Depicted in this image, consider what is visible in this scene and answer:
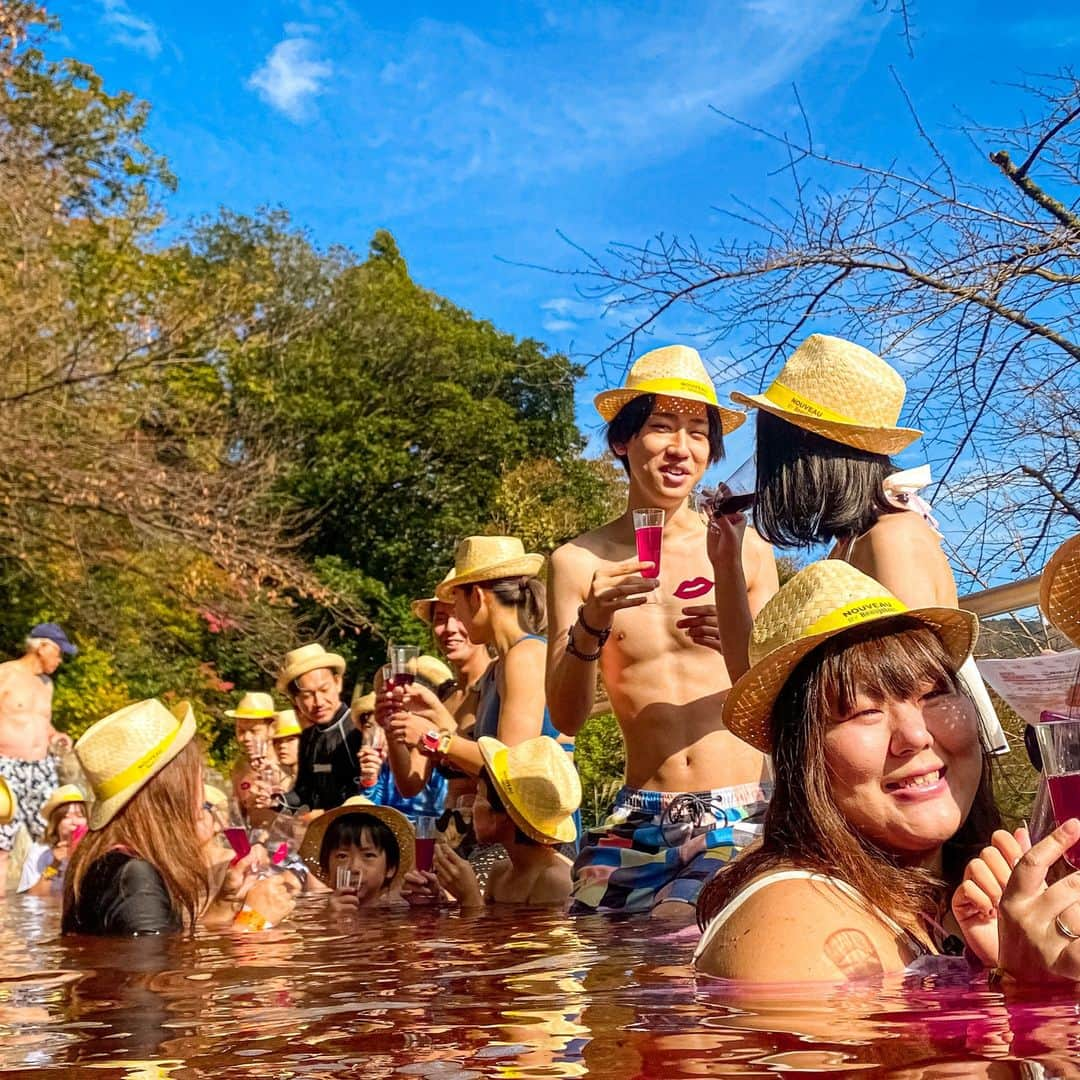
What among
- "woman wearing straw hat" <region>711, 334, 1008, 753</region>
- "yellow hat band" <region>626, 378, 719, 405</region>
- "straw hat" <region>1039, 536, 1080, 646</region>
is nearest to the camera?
"straw hat" <region>1039, 536, 1080, 646</region>

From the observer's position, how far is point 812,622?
2.74 meters

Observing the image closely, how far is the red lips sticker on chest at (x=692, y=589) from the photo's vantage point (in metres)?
5.47

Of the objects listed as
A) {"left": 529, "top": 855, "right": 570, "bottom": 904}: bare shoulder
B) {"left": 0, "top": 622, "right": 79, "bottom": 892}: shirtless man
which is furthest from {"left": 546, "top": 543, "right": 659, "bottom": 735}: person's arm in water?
{"left": 0, "top": 622, "right": 79, "bottom": 892}: shirtless man

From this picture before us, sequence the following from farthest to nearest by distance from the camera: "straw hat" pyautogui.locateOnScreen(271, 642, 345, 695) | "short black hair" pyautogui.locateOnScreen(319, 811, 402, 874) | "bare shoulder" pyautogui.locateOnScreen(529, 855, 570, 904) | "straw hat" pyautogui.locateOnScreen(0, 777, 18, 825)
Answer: "straw hat" pyautogui.locateOnScreen(271, 642, 345, 695), "straw hat" pyautogui.locateOnScreen(0, 777, 18, 825), "short black hair" pyautogui.locateOnScreen(319, 811, 402, 874), "bare shoulder" pyautogui.locateOnScreen(529, 855, 570, 904)

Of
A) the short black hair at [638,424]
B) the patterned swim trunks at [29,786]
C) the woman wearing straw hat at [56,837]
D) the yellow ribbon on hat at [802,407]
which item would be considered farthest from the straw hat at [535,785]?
the patterned swim trunks at [29,786]

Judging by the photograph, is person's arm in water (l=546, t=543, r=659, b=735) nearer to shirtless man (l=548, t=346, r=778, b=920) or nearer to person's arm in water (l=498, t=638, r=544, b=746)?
shirtless man (l=548, t=346, r=778, b=920)

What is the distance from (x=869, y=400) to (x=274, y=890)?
10.9ft

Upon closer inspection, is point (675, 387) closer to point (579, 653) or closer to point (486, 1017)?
point (579, 653)

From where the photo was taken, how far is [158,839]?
216 inches

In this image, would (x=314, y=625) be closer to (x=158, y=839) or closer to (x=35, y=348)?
(x=35, y=348)

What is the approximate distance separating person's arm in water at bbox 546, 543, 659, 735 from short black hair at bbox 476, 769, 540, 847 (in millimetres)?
636

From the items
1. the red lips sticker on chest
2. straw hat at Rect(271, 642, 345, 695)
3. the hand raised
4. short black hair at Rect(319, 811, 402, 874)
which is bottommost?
short black hair at Rect(319, 811, 402, 874)

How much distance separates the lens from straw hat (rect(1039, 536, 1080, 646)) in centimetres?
299

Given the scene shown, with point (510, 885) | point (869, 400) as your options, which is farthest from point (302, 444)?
point (869, 400)
